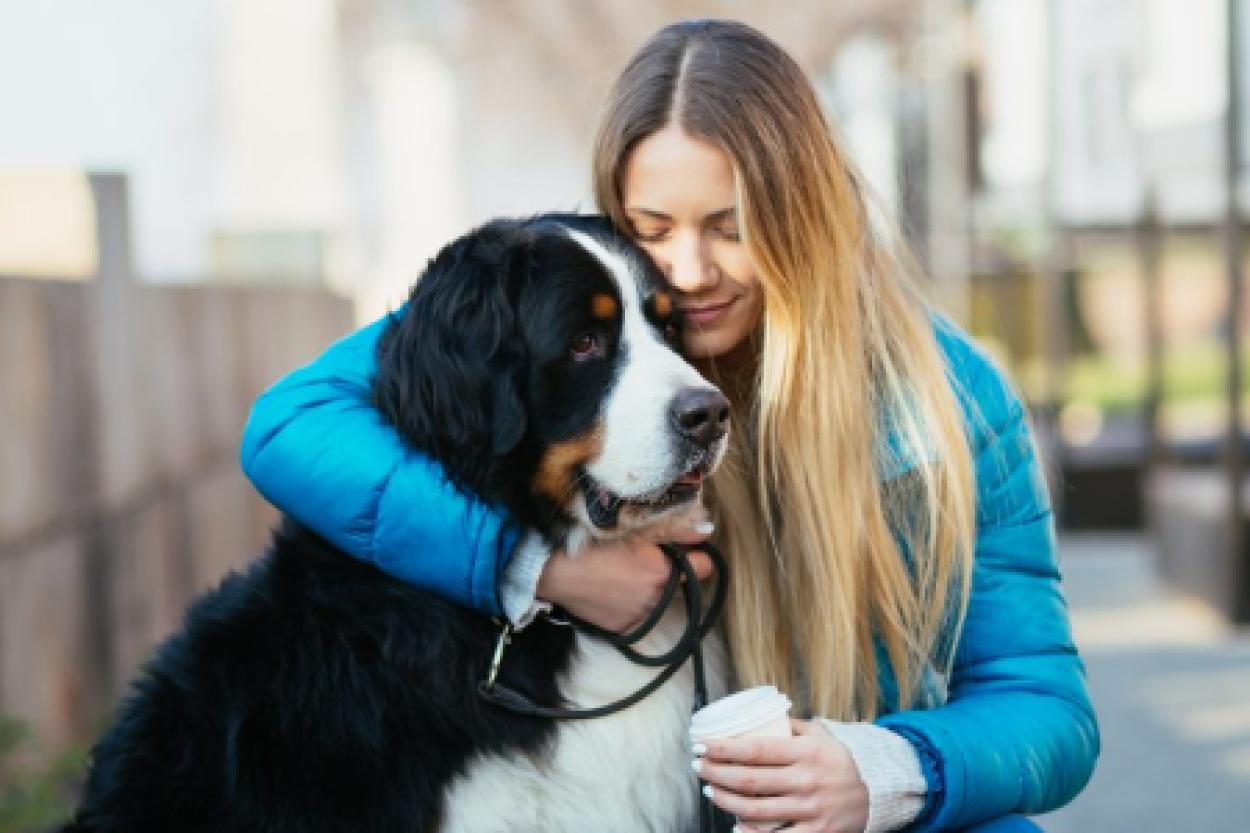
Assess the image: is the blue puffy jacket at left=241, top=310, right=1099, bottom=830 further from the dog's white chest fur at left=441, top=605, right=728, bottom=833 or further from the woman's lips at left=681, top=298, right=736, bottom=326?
the woman's lips at left=681, top=298, right=736, bottom=326

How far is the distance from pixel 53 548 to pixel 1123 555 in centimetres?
612

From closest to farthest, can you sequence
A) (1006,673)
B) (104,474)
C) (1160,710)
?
(1006,673)
(104,474)
(1160,710)

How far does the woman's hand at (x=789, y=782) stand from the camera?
89.8 inches

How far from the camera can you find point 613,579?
2.66 m

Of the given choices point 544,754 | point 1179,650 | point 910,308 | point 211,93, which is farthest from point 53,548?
point 211,93

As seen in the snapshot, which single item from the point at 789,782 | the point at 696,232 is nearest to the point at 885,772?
the point at 789,782

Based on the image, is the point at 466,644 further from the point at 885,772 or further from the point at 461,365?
the point at 885,772

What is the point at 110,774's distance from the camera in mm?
2553

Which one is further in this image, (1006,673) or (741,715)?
(1006,673)

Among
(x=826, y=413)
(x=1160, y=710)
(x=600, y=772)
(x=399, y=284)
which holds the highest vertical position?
(x=399, y=284)

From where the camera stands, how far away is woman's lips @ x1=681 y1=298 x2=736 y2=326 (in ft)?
9.35

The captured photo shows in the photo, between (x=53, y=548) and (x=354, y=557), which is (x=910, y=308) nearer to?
(x=354, y=557)

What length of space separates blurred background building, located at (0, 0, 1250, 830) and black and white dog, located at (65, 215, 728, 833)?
30 cm

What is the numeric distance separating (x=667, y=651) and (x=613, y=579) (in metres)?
→ 0.17
